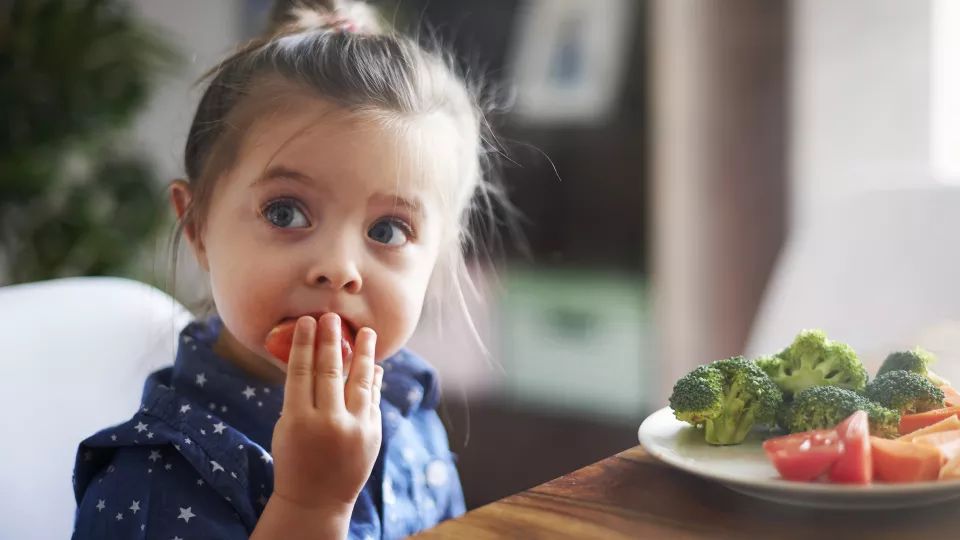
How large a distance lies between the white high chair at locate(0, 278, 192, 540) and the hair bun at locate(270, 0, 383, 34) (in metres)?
0.41

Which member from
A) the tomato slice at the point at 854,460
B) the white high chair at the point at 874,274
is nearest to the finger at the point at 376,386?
the tomato slice at the point at 854,460

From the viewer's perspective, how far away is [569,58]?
9.10 feet

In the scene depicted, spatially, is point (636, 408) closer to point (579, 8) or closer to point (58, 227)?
point (579, 8)

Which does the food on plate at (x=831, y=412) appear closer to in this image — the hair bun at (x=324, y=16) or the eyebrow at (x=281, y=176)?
the eyebrow at (x=281, y=176)

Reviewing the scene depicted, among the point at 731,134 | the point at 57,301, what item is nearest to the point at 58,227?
the point at 57,301

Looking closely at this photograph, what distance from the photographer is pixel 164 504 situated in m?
0.85

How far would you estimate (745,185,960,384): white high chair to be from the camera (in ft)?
4.15

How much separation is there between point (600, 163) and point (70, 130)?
1497mm

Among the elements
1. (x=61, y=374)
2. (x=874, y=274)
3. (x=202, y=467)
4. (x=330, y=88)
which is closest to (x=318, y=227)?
(x=330, y=88)

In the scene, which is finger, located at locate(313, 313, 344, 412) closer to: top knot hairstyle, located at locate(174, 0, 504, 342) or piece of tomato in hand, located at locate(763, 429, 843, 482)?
top knot hairstyle, located at locate(174, 0, 504, 342)

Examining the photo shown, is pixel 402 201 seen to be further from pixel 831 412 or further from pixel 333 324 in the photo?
pixel 831 412

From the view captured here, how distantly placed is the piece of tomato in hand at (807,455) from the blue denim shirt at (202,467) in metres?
0.50

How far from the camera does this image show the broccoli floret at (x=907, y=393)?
70 cm

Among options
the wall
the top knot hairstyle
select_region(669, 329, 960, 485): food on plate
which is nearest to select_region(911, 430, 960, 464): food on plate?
select_region(669, 329, 960, 485): food on plate
